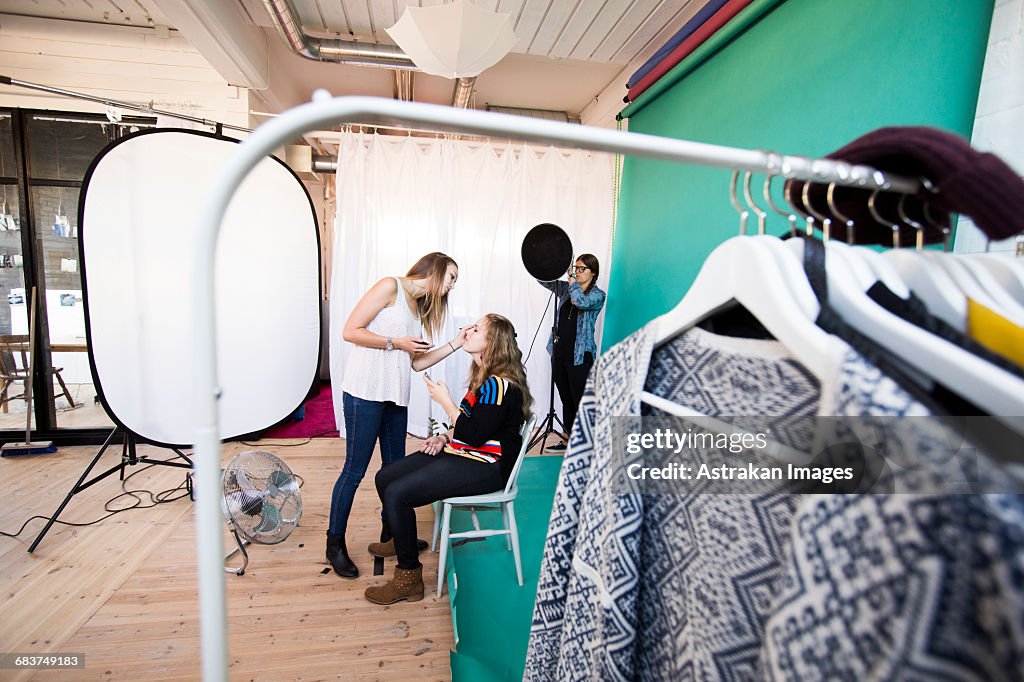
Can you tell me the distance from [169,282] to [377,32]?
2.14 meters

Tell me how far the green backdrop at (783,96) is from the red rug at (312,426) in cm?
270

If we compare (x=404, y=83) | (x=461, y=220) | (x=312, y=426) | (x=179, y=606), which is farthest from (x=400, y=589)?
(x=404, y=83)

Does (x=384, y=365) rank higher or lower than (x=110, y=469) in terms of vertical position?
higher

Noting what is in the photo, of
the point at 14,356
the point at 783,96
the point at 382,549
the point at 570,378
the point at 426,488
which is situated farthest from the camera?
the point at 570,378

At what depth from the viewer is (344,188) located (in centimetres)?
350

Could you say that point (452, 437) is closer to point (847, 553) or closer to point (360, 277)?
point (847, 553)

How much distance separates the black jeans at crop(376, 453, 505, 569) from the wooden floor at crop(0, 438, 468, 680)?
0.29 meters

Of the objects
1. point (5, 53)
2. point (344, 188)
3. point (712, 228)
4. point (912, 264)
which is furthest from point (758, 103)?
point (5, 53)

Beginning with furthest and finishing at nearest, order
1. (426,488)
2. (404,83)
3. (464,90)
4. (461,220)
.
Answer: (461,220)
(404,83)
(464,90)
(426,488)

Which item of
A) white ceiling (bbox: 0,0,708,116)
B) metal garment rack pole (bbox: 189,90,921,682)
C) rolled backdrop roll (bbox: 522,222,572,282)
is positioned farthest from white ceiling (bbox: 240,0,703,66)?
metal garment rack pole (bbox: 189,90,921,682)

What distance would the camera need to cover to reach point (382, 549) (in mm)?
2008

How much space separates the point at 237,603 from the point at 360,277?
7.93 ft

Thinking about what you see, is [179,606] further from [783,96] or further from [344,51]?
[344,51]

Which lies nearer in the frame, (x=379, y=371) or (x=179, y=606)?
(x=179, y=606)
